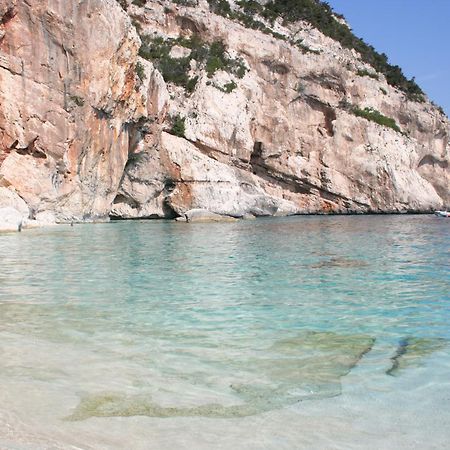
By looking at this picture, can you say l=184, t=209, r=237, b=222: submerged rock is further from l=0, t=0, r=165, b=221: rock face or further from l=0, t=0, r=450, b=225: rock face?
l=0, t=0, r=165, b=221: rock face

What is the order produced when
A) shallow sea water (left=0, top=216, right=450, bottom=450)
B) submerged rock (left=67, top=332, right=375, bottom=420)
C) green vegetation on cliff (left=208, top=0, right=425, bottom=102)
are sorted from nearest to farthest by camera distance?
shallow sea water (left=0, top=216, right=450, bottom=450)
submerged rock (left=67, top=332, right=375, bottom=420)
green vegetation on cliff (left=208, top=0, right=425, bottom=102)

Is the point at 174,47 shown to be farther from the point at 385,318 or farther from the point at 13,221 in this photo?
the point at 385,318

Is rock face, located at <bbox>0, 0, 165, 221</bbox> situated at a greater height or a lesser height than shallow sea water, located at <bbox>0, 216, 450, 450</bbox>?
greater

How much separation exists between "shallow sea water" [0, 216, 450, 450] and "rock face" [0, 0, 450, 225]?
59.8 feet

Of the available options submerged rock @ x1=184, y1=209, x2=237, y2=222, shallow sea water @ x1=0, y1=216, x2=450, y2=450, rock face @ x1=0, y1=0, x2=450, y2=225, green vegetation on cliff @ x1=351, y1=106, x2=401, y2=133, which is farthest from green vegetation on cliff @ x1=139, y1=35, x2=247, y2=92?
shallow sea water @ x1=0, y1=216, x2=450, y2=450

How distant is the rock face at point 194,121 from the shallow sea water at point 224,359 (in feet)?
59.8

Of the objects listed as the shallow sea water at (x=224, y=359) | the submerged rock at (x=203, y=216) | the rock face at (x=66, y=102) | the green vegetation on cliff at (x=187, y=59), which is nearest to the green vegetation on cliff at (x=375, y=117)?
the green vegetation on cliff at (x=187, y=59)

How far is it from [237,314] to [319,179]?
41.3 meters

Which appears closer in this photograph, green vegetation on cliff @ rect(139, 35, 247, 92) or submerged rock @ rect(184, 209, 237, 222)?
submerged rock @ rect(184, 209, 237, 222)

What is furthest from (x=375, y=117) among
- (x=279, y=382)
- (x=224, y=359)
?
(x=279, y=382)

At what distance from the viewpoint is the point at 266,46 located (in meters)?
47.2

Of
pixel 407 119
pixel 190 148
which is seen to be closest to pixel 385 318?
pixel 190 148

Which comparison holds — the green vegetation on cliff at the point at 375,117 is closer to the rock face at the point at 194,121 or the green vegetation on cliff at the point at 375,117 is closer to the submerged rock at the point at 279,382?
the rock face at the point at 194,121

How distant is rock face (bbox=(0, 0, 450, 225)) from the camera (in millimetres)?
26250
